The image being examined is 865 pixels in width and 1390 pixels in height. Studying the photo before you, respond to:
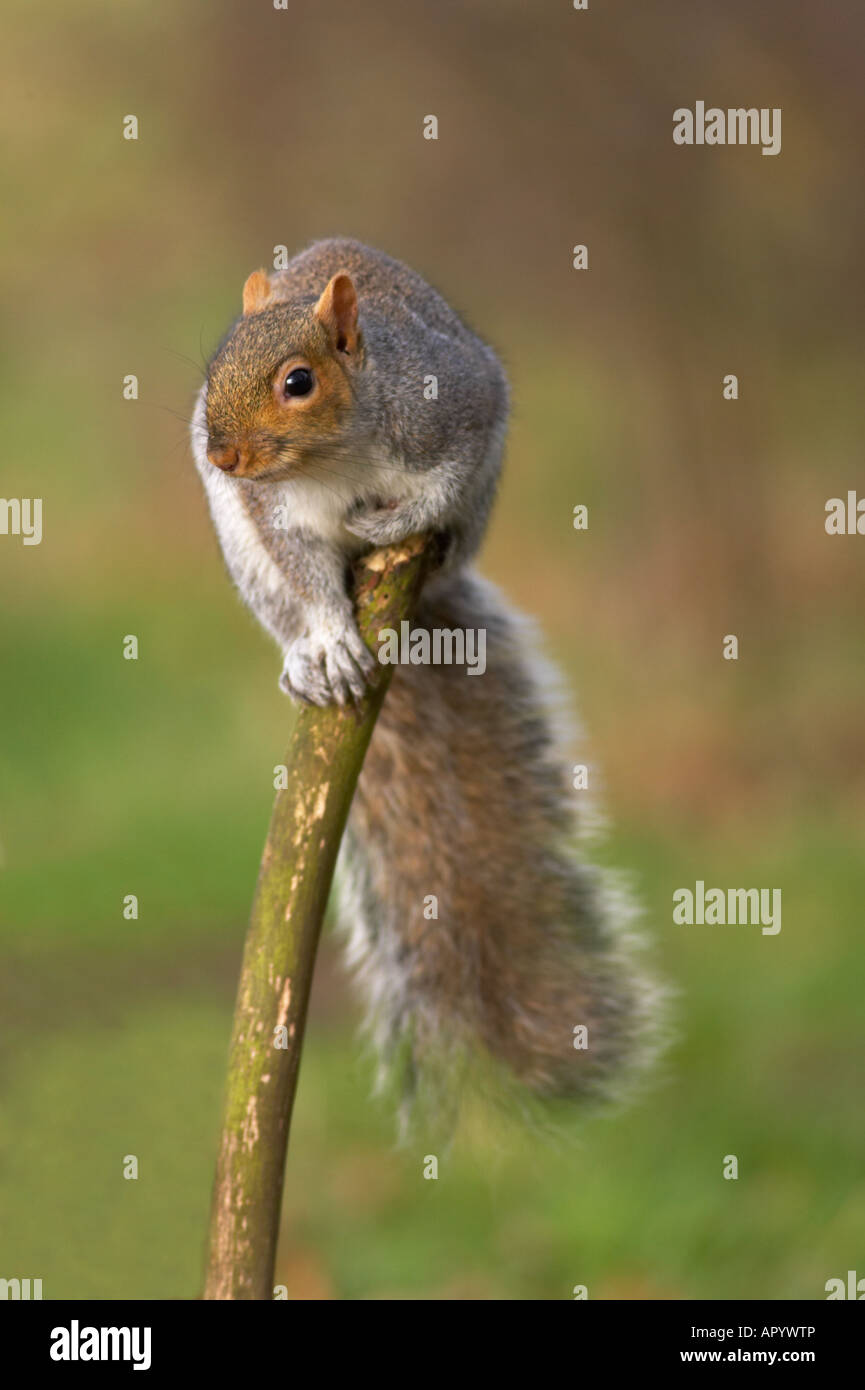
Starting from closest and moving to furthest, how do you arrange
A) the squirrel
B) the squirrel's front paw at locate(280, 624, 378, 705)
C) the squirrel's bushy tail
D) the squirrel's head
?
the squirrel's front paw at locate(280, 624, 378, 705)
the squirrel's head
the squirrel
the squirrel's bushy tail

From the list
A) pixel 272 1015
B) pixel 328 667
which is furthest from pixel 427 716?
pixel 272 1015

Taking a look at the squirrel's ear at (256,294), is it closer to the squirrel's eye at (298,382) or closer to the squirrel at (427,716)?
the squirrel at (427,716)

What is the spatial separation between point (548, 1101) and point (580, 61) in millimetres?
2759

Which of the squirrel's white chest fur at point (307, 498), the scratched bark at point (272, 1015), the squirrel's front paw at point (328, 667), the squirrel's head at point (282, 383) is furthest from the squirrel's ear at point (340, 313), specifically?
the scratched bark at point (272, 1015)

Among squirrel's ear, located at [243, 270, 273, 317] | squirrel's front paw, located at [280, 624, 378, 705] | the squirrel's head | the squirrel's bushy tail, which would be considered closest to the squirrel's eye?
the squirrel's head

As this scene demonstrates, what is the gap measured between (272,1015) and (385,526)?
663mm

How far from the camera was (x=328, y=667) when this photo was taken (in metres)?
1.55

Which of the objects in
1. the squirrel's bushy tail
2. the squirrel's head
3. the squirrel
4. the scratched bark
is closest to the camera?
the scratched bark

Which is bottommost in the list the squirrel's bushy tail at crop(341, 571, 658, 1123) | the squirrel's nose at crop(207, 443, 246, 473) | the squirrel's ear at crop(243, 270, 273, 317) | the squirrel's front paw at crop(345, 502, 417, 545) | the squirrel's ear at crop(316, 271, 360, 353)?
the squirrel's bushy tail at crop(341, 571, 658, 1123)

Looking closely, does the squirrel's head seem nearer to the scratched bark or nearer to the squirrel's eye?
the squirrel's eye

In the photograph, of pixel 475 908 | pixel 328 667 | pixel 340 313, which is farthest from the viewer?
pixel 475 908

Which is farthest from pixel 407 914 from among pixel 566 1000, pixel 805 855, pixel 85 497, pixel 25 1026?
pixel 85 497

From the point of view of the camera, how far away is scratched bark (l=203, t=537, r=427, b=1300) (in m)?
1.21

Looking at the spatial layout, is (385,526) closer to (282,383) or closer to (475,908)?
(282,383)
